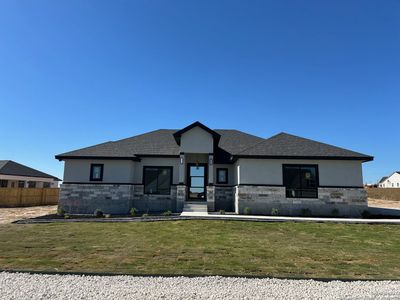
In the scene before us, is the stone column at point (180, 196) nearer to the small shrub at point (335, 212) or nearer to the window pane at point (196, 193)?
the window pane at point (196, 193)

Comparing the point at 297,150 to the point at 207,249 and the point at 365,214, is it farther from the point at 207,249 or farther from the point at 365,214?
the point at 207,249

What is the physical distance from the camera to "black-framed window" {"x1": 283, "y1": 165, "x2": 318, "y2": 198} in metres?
15.7

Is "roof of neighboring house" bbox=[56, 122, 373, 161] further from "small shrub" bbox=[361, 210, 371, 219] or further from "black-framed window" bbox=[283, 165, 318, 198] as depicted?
"small shrub" bbox=[361, 210, 371, 219]

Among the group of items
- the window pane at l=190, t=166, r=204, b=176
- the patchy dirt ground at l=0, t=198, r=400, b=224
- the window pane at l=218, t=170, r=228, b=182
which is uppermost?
the window pane at l=190, t=166, r=204, b=176

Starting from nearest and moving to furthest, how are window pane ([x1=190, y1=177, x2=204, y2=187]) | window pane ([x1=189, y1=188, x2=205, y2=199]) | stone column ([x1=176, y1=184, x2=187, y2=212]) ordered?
stone column ([x1=176, y1=184, x2=187, y2=212]) < window pane ([x1=189, y1=188, x2=205, y2=199]) < window pane ([x1=190, y1=177, x2=204, y2=187])

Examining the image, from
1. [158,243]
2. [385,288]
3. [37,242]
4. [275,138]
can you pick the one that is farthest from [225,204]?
[385,288]

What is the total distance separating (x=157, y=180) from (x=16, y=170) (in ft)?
85.4

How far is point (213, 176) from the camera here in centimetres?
1788

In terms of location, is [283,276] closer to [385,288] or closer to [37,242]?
[385,288]

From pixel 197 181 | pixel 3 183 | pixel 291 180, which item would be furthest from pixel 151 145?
pixel 3 183

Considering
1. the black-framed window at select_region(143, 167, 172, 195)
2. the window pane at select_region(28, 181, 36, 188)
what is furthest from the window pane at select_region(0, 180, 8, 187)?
the black-framed window at select_region(143, 167, 172, 195)

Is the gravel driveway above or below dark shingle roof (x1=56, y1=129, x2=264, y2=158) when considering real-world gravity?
below

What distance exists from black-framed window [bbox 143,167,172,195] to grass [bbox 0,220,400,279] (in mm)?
5648

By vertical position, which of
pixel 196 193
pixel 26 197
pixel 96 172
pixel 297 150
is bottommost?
pixel 26 197
